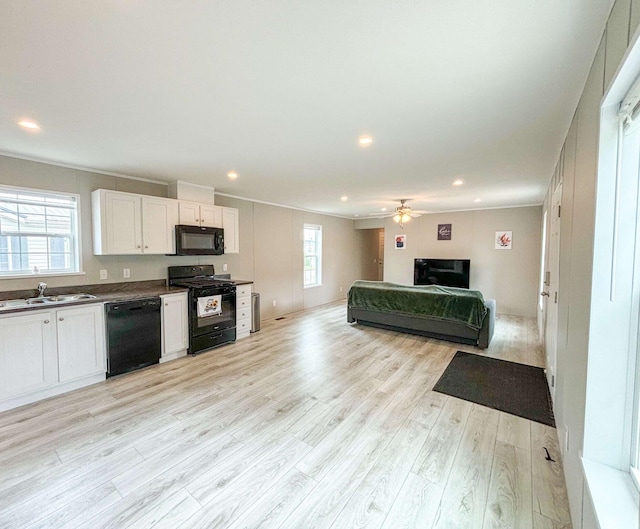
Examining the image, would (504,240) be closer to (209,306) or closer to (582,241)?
(582,241)

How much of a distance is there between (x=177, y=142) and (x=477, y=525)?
11.7 feet

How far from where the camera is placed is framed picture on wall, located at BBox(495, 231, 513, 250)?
255 inches

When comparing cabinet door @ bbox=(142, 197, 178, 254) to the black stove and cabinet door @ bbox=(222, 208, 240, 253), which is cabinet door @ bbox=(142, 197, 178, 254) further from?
cabinet door @ bbox=(222, 208, 240, 253)

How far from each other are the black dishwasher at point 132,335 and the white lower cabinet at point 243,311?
1284mm

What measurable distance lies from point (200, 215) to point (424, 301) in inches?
149

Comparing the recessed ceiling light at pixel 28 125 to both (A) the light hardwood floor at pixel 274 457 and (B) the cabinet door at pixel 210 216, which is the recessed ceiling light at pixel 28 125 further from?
(A) the light hardwood floor at pixel 274 457

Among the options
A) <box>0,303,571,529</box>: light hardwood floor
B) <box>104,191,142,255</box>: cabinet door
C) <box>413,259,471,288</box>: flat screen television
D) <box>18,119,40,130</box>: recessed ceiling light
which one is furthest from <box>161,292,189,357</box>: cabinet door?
<box>413,259,471,288</box>: flat screen television

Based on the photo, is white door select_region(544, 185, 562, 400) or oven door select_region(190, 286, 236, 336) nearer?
white door select_region(544, 185, 562, 400)

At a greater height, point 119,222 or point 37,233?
point 119,222

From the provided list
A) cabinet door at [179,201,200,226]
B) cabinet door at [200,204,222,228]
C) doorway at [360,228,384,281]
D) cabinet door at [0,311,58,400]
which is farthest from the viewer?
doorway at [360,228,384,281]

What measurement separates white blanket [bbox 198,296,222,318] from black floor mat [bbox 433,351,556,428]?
10.1 ft

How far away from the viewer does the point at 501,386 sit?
10.5ft

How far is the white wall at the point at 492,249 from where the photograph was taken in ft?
20.6

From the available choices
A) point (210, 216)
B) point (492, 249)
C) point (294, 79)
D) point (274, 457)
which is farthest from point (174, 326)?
point (492, 249)
